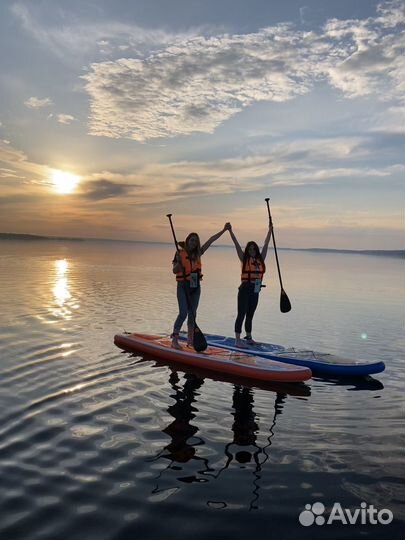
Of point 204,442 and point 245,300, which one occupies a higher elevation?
point 245,300

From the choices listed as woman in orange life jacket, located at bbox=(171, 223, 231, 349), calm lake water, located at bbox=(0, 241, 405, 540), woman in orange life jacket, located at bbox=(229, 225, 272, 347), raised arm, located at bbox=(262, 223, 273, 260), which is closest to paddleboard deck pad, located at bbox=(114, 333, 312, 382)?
calm lake water, located at bbox=(0, 241, 405, 540)

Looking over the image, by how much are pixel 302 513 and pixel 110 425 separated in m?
3.67

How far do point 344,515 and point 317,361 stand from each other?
21.2 feet

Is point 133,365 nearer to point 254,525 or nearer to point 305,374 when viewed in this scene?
point 305,374

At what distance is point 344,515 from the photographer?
5.21 meters

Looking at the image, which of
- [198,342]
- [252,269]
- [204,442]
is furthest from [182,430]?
[252,269]

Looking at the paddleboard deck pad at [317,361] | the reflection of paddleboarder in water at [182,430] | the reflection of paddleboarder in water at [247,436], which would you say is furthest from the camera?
the paddleboard deck pad at [317,361]

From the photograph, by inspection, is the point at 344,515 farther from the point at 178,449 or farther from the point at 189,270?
the point at 189,270

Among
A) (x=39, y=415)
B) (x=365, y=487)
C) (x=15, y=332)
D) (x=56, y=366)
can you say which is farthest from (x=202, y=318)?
(x=365, y=487)

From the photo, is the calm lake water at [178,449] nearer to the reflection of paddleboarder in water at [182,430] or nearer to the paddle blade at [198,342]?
the reflection of paddleboarder in water at [182,430]

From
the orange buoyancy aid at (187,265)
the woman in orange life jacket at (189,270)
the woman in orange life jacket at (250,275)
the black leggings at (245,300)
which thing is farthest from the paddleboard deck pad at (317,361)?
the orange buoyancy aid at (187,265)

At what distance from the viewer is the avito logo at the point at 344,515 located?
5094 mm

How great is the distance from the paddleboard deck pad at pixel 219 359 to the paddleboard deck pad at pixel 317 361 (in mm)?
428

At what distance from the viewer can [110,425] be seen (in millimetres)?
7508
